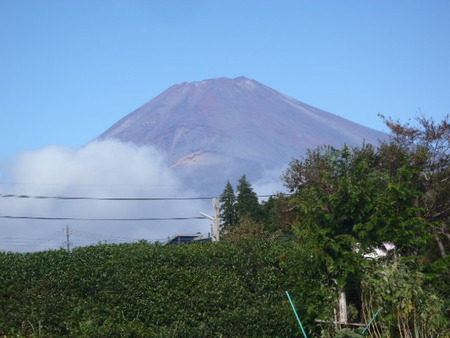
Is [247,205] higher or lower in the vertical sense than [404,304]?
higher

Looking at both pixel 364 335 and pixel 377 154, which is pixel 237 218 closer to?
pixel 377 154

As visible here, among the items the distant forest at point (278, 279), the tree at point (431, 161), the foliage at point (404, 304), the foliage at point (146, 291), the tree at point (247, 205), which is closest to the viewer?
the foliage at point (404, 304)

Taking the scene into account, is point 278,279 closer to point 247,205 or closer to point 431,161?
point 431,161

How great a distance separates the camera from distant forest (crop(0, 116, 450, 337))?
1279cm

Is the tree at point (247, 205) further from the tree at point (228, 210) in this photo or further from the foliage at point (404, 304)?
the foliage at point (404, 304)

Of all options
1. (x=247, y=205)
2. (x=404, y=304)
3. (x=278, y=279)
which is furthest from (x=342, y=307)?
(x=247, y=205)

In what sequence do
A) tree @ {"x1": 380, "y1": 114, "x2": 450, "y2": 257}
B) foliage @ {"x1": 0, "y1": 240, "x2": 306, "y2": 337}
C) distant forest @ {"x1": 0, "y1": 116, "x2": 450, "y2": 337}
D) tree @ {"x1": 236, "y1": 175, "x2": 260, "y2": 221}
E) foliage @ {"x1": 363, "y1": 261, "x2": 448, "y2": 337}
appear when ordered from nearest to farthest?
1. foliage @ {"x1": 363, "y1": 261, "x2": 448, "y2": 337}
2. distant forest @ {"x1": 0, "y1": 116, "x2": 450, "y2": 337}
3. foliage @ {"x1": 0, "y1": 240, "x2": 306, "y2": 337}
4. tree @ {"x1": 380, "y1": 114, "x2": 450, "y2": 257}
5. tree @ {"x1": 236, "y1": 175, "x2": 260, "y2": 221}

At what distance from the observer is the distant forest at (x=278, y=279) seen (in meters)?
12.8

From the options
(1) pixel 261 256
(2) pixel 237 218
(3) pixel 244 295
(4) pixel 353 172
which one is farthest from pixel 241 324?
(2) pixel 237 218

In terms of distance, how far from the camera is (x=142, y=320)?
16.6m

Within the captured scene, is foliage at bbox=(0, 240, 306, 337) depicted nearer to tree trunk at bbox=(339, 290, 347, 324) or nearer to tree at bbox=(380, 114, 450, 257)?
tree trunk at bbox=(339, 290, 347, 324)

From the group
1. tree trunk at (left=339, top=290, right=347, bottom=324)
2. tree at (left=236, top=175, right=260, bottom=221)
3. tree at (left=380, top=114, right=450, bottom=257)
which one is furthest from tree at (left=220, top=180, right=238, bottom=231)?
tree trunk at (left=339, top=290, right=347, bottom=324)

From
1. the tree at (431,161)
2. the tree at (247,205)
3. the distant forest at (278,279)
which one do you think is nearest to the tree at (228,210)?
the tree at (247,205)

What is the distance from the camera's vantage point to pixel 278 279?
17.9 metres
